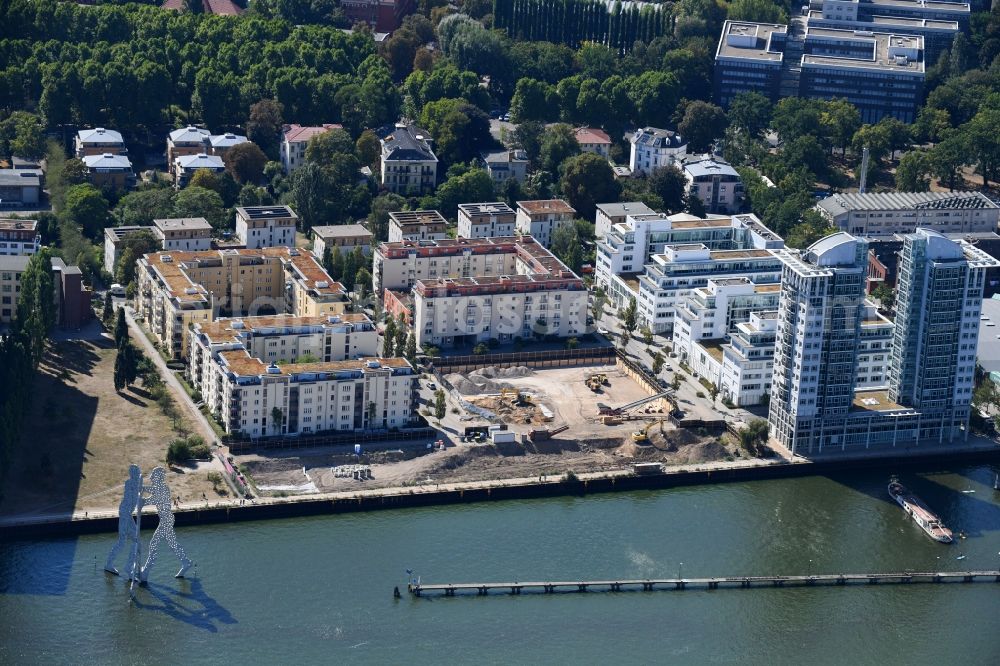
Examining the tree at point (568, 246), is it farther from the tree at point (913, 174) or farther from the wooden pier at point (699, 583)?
the wooden pier at point (699, 583)

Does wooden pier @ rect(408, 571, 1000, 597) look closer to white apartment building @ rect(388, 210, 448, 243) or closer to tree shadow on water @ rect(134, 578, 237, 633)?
tree shadow on water @ rect(134, 578, 237, 633)

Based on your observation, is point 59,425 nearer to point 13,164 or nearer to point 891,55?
point 13,164

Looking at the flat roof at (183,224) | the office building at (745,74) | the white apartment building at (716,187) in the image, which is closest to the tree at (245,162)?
the flat roof at (183,224)

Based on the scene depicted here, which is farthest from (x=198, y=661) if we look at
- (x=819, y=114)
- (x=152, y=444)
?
(x=819, y=114)

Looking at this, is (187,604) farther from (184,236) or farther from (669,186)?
(669,186)

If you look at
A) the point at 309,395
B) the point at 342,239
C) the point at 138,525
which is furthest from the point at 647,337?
the point at 138,525

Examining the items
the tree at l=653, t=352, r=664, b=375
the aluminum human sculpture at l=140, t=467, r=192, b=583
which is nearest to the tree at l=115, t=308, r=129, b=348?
the aluminum human sculpture at l=140, t=467, r=192, b=583
